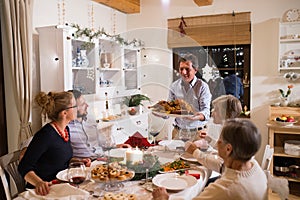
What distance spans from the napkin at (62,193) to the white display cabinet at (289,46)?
2967 millimetres

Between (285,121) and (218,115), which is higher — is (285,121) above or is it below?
below

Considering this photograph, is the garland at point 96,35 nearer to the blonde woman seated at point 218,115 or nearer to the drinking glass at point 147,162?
the blonde woman seated at point 218,115

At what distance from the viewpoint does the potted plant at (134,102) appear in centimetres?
263

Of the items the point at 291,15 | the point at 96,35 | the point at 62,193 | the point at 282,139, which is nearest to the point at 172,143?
the point at 62,193

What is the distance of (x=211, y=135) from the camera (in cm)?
244

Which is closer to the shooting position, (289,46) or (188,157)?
(188,157)

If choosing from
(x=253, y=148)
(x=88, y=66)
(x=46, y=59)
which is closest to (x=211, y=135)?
(x=253, y=148)

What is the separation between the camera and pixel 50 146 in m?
1.73

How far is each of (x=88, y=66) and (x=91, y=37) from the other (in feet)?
1.00

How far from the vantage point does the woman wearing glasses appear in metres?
1.62

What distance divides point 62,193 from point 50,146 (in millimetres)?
413

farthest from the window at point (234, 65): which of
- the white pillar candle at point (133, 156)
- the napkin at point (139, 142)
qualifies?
the white pillar candle at point (133, 156)

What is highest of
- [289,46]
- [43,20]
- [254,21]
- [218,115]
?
[254,21]

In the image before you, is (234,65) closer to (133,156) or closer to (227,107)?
(227,107)
